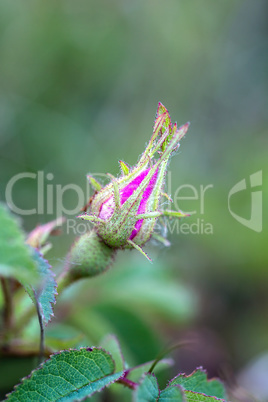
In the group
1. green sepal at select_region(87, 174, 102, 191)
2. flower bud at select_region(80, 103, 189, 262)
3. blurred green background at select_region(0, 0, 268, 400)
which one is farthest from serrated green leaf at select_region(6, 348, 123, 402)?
blurred green background at select_region(0, 0, 268, 400)

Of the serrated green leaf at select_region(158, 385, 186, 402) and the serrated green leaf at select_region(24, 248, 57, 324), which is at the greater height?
the serrated green leaf at select_region(24, 248, 57, 324)

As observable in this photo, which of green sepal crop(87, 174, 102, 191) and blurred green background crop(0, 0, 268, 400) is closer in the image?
green sepal crop(87, 174, 102, 191)

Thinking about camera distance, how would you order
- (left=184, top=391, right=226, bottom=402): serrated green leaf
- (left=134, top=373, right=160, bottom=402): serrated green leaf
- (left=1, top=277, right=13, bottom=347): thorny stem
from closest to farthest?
(left=134, top=373, right=160, bottom=402): serrated green leaf, (left=184, top=391, right=226, bottom=402): serrated green leaf, (left=1, top=277, right=13, bottom=347): thorny stem

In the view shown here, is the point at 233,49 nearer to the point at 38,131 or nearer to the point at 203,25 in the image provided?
the point at 203,25

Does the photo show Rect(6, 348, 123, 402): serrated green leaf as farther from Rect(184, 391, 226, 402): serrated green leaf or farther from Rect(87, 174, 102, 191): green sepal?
Rect(87, 174, 102, 191): green sepal

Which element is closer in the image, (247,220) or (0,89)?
(247,220)

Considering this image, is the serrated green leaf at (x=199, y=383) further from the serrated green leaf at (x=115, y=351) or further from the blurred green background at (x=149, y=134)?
the blurred green background at (x=149, y=134)

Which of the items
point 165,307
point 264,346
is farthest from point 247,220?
point 165,307

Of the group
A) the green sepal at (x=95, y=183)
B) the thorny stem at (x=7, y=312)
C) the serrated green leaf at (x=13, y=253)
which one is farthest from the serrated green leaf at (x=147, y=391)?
the thorny stem at (x=7, y=312)
